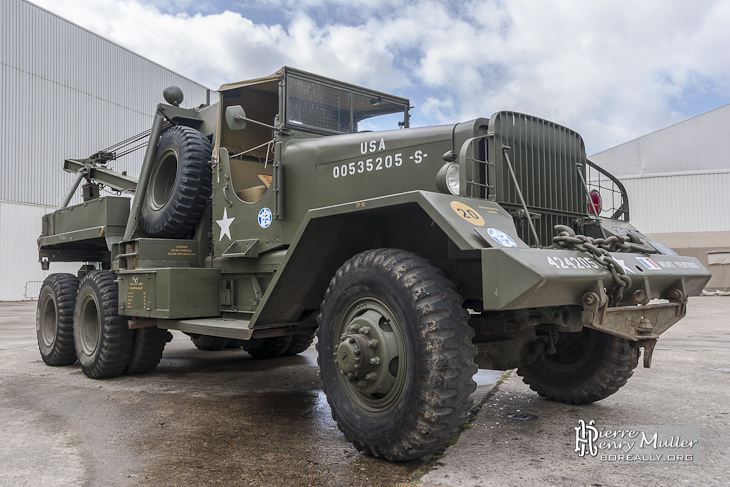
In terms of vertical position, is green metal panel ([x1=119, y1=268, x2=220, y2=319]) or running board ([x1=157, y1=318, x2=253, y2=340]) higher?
green metal panel ([x1=119, y1=268, x2=220, y2=319])

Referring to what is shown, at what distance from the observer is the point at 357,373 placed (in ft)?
11.6

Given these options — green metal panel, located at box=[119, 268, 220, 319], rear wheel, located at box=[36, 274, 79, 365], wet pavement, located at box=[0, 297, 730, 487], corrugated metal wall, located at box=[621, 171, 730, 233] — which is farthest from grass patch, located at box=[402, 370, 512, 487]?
corrugated metal wall, located at box=[621, 171, 730, 233]

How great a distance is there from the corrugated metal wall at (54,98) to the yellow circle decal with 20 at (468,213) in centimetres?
2376

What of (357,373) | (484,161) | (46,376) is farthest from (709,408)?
(46,376)

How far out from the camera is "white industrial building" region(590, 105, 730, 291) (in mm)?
26094

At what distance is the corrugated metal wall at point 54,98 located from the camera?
22688 millimetres

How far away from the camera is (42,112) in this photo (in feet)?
77.5

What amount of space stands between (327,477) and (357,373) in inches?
23.0

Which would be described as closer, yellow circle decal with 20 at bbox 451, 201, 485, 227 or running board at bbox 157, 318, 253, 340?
yellow circle decal with 20 at bbox 451, 201, 485, 227

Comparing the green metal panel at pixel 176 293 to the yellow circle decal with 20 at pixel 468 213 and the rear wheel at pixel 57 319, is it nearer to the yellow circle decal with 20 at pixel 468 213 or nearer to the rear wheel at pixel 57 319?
the rear wheel at pixel 57 319

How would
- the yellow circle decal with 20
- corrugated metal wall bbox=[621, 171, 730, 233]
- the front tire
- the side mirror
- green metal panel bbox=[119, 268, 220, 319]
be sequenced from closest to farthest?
1. the yellow circle decal with 20
2. the front tire
3. the side mirror
4. green metal panel bbox=[119, 268, 220, 319]
5. corrugated metal wall bbox=[621, 171, 730, 233]

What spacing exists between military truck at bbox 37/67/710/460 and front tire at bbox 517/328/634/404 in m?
0.01

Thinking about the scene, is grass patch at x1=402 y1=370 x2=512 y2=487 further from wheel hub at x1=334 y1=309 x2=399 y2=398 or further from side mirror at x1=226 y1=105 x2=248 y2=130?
side mirror at x1=226 y1=105 x2=248 y2=130

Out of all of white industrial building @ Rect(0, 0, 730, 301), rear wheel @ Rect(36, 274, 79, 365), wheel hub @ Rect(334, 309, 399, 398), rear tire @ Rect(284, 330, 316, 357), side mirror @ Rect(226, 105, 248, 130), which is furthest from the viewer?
white industrial building @ Rect(0, 0, 730, 301)
